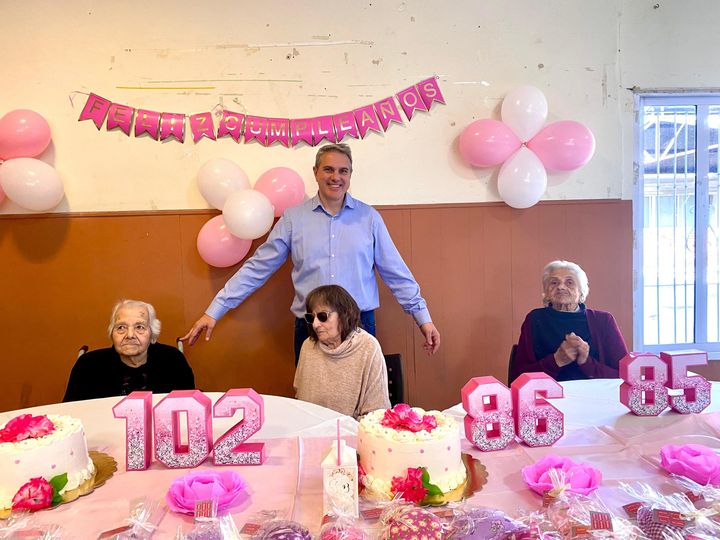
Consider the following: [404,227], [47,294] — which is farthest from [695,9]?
[47,294]

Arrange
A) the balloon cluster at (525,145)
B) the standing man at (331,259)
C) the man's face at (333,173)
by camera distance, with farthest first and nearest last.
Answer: the balloon cluster at (525,145)
the standing man at (331,259)
the man's face at (333,173)

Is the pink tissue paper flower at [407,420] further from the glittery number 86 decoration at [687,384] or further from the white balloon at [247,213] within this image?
the white balloon at [247,213]

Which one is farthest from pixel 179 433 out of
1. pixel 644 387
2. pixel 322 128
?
pixel 322 128

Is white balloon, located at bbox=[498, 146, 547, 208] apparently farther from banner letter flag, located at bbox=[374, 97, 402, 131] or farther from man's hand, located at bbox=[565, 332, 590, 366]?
man's hand, located at bbox=[565, 332, 590, 366]

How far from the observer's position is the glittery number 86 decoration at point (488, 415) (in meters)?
1.67

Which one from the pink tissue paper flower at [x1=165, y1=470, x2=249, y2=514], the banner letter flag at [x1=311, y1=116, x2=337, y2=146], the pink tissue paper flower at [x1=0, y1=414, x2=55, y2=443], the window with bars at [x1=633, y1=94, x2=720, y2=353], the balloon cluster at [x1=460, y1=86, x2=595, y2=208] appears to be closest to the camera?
the pink tissue paper flower at [x1=165, y1=470, x2=249, y2=514]

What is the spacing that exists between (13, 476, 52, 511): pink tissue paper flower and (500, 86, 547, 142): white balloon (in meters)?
2.87

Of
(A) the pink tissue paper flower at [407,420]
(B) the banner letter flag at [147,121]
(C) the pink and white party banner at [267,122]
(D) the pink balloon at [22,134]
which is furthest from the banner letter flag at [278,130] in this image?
(A) the pink tissue paper flower at [407,420]

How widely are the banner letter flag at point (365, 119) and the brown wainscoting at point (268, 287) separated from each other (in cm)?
47

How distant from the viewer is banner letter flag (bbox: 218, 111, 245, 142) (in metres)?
3.35

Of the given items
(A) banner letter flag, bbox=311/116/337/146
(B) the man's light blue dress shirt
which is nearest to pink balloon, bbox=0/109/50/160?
(B) the man's light blue dress shirt

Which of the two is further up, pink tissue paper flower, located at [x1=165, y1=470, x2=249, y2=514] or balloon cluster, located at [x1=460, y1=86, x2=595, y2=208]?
balloon cluster, located at [x1=460, y1=86, x2=595, y2=208]

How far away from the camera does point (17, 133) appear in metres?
3.09

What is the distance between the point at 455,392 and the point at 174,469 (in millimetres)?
2267
